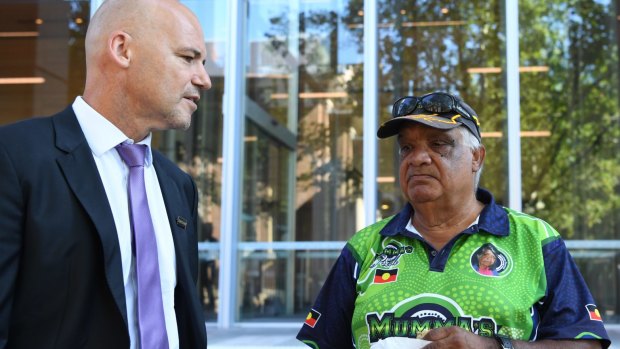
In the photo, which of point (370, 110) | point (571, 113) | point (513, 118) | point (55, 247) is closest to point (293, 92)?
point (370, 110)

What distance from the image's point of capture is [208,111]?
8125mm

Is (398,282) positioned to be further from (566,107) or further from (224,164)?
(566,107)

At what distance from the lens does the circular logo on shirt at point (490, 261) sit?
2217 mm

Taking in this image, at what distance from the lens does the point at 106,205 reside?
179 cm

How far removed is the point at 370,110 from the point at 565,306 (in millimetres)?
5875

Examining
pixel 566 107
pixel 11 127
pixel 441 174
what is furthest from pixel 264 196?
pixel 11 127

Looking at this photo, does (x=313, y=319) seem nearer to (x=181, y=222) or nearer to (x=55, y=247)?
(x=181, y=222)

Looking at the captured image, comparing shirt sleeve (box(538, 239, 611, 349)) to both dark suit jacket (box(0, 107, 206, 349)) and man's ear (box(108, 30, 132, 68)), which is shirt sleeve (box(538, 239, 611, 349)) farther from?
man's ear (box(108, 30, 132, 68))

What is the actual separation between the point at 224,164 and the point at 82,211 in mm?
6168

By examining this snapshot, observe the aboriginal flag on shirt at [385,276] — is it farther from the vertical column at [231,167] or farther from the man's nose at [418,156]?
the vertical column at [231,167]

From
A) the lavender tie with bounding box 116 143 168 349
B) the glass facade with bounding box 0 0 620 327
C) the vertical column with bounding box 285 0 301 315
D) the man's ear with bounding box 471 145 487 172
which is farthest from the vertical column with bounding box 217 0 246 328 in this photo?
the lavender tie with bounding box 116 143 168 349

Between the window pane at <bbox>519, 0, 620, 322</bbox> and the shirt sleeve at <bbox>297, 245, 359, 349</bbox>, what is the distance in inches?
255

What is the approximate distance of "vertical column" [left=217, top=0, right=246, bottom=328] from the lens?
769cm

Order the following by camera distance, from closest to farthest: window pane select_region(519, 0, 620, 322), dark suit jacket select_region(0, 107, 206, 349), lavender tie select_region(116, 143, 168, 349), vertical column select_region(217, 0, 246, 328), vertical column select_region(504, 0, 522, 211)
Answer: dark suit jacket select_region(0, 107, 206, 349) → lavender tie select_region(116, 143, 168, 349) → vertical column select_region(504, 0, 522, 211) → vertical column select_region(217, 0, 246, 328) → window pane select_region(519, 0, 620, 322)
